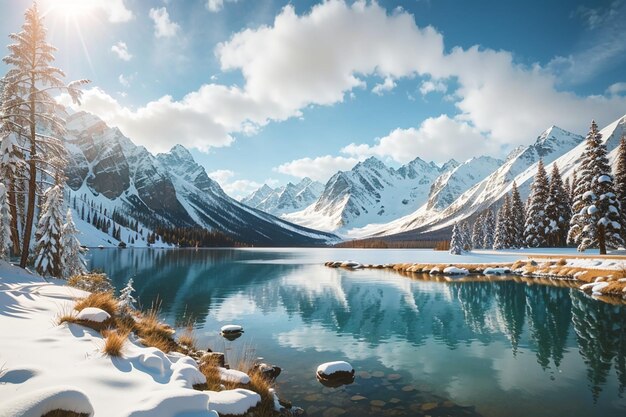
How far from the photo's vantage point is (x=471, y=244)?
135500 mm

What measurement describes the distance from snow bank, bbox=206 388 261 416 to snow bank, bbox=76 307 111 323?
198 inches

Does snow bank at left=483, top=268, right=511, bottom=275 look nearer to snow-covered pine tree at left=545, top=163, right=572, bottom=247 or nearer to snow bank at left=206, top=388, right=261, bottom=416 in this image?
snow-covered pine tree at left=545, top=163, right=572, bottom=247

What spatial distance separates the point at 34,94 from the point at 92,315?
65.9 ft

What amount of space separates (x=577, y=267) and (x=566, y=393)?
42680 mm

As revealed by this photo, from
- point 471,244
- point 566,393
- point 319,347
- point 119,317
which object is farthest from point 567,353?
point 471,244

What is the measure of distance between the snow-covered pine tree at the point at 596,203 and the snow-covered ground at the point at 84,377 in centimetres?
5638

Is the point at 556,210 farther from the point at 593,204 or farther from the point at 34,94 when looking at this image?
the point at 34,94

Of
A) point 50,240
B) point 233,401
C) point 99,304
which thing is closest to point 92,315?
point 99,304

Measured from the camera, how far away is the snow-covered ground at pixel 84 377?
5.96 meters

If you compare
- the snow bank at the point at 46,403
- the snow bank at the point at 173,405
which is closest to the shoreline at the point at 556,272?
the snow bank at the point at 173,405

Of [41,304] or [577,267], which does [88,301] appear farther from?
[577,267]

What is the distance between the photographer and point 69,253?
34125mm

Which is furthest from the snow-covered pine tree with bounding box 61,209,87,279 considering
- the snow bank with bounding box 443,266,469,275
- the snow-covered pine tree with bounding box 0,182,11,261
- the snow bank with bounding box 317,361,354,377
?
the snow bank with bounding box 443,266,469,275

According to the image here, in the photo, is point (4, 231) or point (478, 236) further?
point (478, 236)
